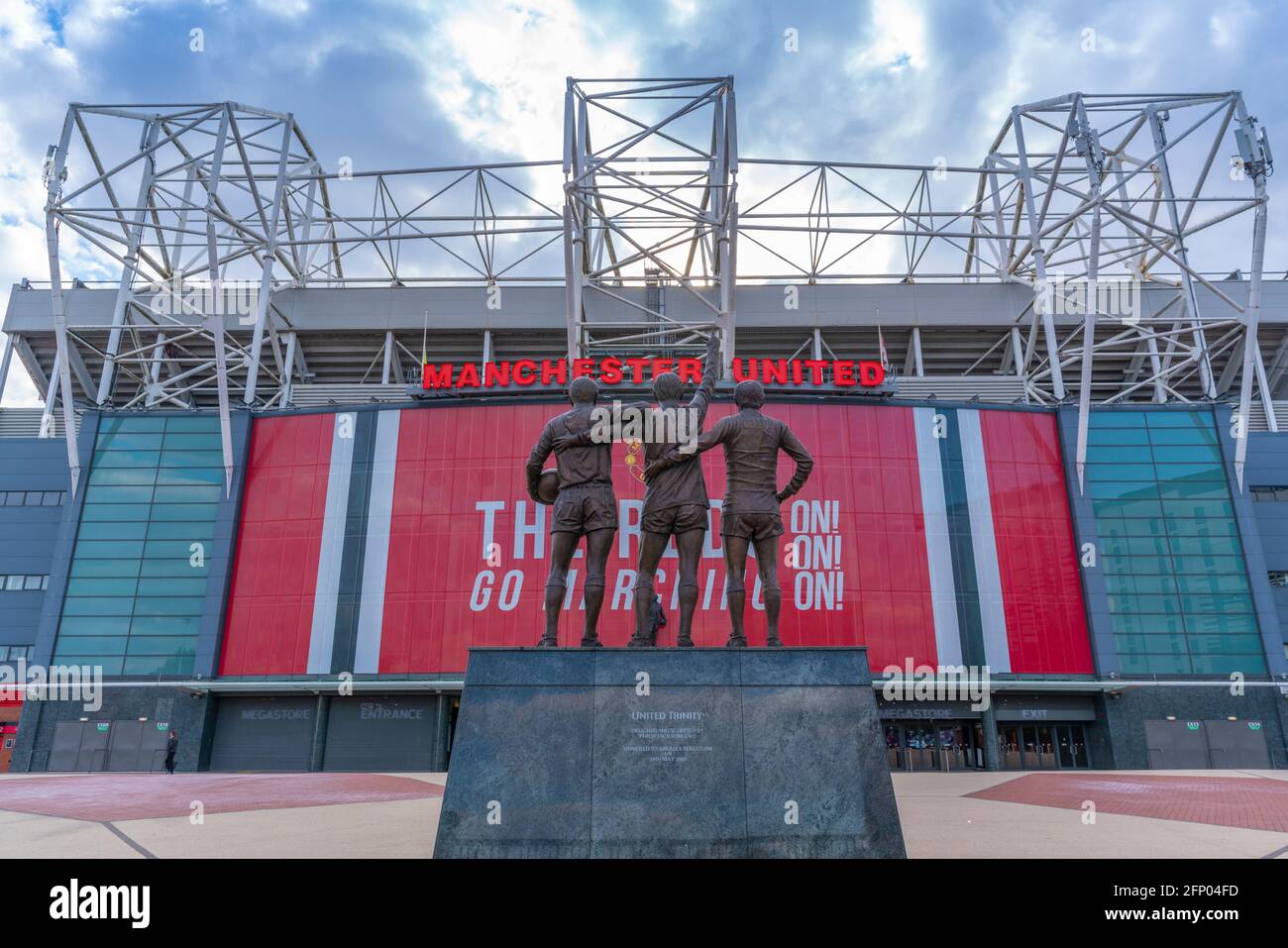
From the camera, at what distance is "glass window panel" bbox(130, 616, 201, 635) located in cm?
3309

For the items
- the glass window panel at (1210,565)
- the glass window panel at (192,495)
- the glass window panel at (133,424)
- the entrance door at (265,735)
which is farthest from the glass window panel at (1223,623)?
the glass window panel at (133,424)

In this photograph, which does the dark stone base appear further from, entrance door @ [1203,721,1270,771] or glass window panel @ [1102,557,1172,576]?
entrance door @ [1203,721,1270,771]

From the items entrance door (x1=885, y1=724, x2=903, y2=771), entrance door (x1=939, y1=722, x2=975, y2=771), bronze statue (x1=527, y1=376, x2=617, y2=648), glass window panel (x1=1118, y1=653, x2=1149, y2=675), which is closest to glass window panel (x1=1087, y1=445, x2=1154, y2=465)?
glass window panel (x1=1118, y1=653, x2=1149, y2=675)

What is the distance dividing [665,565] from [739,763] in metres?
23.5

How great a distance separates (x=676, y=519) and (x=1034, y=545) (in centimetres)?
2734

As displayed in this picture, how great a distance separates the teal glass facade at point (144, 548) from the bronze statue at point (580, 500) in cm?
2843

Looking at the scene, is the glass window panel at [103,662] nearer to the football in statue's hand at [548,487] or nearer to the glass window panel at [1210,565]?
the football in statue's hand at [548,487]

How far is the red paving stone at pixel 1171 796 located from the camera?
12859 mm

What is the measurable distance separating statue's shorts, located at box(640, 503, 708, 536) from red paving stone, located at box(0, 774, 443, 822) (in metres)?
8.97

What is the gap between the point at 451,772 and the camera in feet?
28.1

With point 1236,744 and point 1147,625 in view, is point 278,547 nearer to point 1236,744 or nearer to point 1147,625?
point 1147,625

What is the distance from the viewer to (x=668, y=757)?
865 centimetres

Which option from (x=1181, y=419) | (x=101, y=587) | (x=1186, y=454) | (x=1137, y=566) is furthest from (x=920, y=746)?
(x=101, y=587)
